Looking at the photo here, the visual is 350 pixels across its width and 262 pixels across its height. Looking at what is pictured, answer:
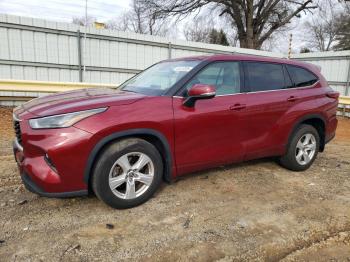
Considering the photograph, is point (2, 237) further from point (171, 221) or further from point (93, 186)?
point (171, 221)

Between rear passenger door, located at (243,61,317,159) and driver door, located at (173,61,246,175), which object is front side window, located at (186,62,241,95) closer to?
driver door, located at (173,61,246,175)

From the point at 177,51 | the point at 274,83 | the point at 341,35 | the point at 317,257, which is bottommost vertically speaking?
the point at 317,257

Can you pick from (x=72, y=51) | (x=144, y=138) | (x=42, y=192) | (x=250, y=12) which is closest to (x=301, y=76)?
(x=144, y=138)

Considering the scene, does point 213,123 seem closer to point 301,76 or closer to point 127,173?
point 127,173

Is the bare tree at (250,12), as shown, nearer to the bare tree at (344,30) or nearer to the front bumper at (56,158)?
the bare tree at (344,30)

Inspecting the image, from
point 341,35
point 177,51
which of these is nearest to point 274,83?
point 177,51

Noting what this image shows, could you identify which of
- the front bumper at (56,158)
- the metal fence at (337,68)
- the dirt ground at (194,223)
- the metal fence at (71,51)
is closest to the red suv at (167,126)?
the front bumper at (56,158)

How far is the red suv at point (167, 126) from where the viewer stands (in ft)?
9.87

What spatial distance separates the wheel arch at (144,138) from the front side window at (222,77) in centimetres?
81

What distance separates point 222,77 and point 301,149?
1868 mm

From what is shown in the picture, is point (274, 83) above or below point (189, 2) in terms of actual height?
below

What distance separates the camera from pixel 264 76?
14.5ft

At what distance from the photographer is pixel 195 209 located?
Answer: 3510 mm

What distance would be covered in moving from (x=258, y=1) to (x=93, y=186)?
27.2m
